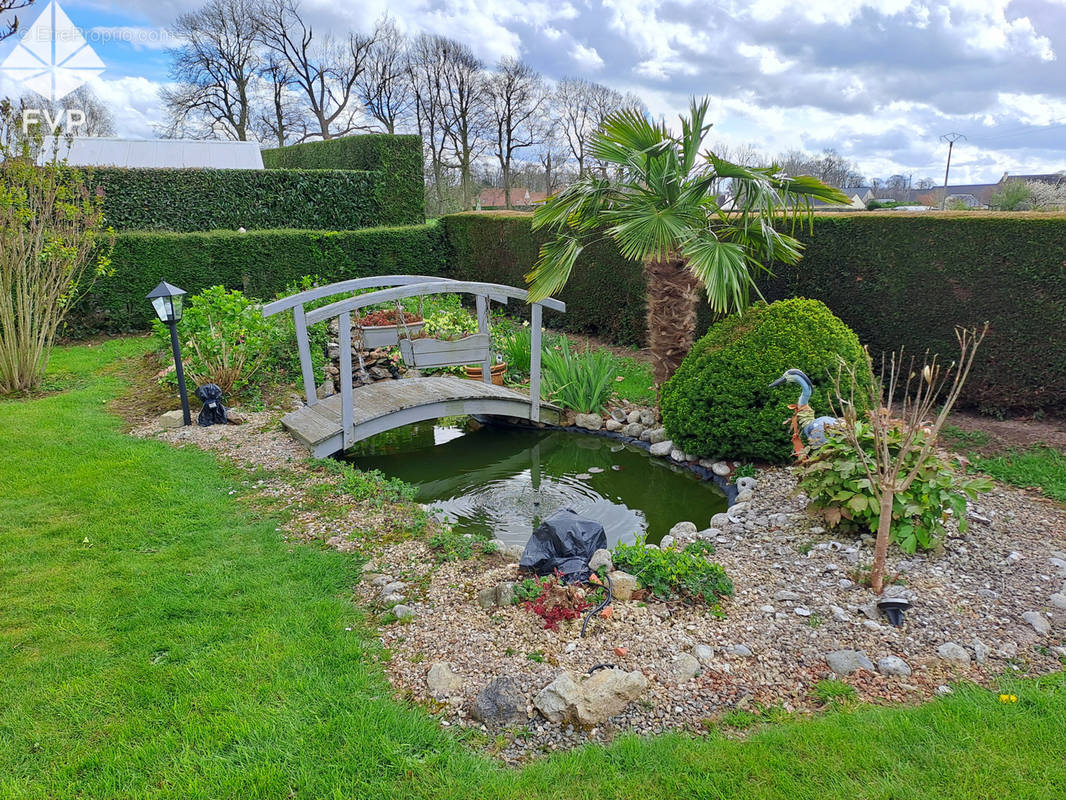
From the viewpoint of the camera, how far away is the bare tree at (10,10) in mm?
6199

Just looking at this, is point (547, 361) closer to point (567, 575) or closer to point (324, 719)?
point (567, 575)

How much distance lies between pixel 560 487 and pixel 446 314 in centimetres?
439

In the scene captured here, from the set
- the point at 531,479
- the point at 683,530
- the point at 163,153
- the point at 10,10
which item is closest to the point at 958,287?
the point at 683,530

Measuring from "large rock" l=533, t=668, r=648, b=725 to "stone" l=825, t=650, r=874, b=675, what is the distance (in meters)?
0.89

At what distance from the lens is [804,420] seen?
506cm

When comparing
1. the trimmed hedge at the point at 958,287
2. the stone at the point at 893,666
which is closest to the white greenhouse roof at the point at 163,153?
the trimmed hedge at the point at 958,287

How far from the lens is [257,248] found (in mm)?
12438

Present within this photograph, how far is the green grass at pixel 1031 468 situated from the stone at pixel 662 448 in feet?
8.23

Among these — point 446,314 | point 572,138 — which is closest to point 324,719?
point 446,314

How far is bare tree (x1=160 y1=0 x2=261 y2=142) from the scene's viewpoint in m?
29.6

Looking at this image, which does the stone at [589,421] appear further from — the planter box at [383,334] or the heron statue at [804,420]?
the heron statue at [804,420]

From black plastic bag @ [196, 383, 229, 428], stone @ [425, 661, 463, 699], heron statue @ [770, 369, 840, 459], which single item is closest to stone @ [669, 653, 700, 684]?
stone @ [425, 661, 463, 699]

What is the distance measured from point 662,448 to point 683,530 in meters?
1.85

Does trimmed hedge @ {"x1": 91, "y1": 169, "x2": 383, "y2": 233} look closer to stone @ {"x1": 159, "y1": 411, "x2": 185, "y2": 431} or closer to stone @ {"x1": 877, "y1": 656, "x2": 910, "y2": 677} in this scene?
stone @ {"x1": 159, "y1": 411, "x2": 185, "y2": 431}
